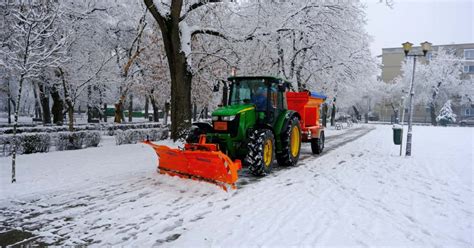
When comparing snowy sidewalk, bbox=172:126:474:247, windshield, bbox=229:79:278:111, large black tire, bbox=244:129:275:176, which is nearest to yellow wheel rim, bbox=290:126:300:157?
snowy sidewalk, bbox=172:126:474:247

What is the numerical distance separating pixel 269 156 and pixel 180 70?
662 cm

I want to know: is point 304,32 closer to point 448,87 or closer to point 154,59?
point 154,59

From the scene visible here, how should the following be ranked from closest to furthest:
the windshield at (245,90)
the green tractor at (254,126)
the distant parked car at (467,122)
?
the green tractor at (254,126) < the windshield at (245,90) < the distant parked car at (467,122)

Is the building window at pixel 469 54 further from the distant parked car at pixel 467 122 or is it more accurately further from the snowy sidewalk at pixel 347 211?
the snowy sidewalk at pixel 347 211

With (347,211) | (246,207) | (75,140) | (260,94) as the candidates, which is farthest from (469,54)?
(246,207)

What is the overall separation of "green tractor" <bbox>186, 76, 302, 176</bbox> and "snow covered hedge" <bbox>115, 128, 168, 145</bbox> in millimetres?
7875

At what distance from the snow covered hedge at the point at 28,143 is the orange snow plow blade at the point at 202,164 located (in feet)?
22.5

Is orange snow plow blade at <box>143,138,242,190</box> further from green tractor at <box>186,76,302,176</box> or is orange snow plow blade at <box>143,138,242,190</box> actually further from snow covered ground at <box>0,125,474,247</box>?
green tractor at <box>186,76,302,176</box>

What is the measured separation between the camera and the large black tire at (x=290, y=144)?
889 cm

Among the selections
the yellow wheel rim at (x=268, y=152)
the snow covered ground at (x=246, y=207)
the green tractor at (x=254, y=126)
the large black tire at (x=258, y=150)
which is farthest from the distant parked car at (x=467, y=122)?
the large black tire at (x=258, y=150)

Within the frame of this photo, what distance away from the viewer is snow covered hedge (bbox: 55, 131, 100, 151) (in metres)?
13.0

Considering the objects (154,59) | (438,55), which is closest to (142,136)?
(154,59)

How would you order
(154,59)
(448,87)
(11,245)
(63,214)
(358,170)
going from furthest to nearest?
(448,87)
(154,59)
(358,170)
(63,214)
(11,245)

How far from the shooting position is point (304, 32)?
1526cm
